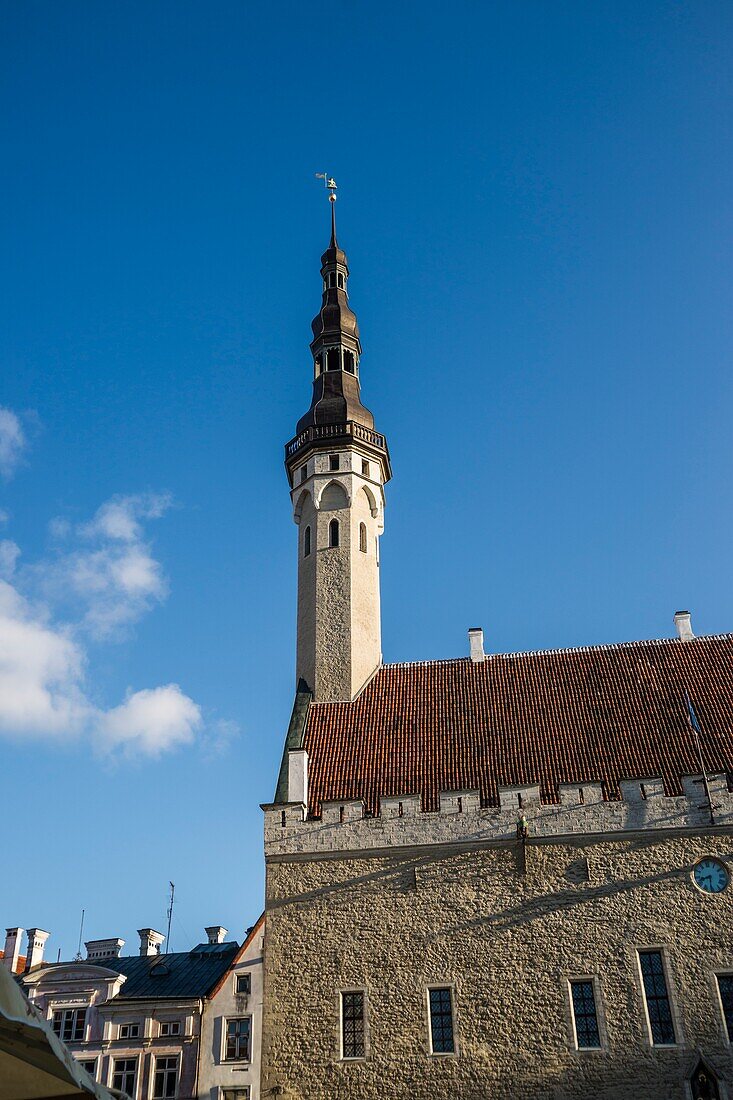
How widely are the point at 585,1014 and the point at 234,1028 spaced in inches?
284

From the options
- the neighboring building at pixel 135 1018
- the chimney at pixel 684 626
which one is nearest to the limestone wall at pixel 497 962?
the neighboring building at pixel 135 1018

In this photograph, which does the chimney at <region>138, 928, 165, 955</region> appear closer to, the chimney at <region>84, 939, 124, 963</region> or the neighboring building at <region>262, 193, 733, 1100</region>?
the chimney at <region>84, 939, 124, 963</region>

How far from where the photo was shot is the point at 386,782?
2234cm

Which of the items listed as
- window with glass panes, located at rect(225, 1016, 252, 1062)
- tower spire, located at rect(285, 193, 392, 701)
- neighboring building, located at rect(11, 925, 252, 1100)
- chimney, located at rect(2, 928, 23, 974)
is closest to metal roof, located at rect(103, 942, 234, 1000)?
neighboring building, located at rect(11, 925, 252, 1100)

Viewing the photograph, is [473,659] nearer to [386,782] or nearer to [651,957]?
[386,782]

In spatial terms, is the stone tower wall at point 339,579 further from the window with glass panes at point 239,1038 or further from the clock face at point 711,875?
the clock face at point 711,875

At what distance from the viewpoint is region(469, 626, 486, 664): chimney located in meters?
26.0

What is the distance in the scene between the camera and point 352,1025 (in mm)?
19859

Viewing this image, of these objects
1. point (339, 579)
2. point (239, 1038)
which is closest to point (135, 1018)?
point (239, 1038)

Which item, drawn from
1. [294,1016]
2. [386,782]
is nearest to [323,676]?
[386,782]

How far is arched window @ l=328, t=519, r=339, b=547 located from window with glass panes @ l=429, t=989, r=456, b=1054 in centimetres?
1161

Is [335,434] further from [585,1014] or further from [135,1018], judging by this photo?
[585,1014]

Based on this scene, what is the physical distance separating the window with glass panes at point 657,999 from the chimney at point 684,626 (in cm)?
845

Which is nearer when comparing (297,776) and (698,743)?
(698,743)
